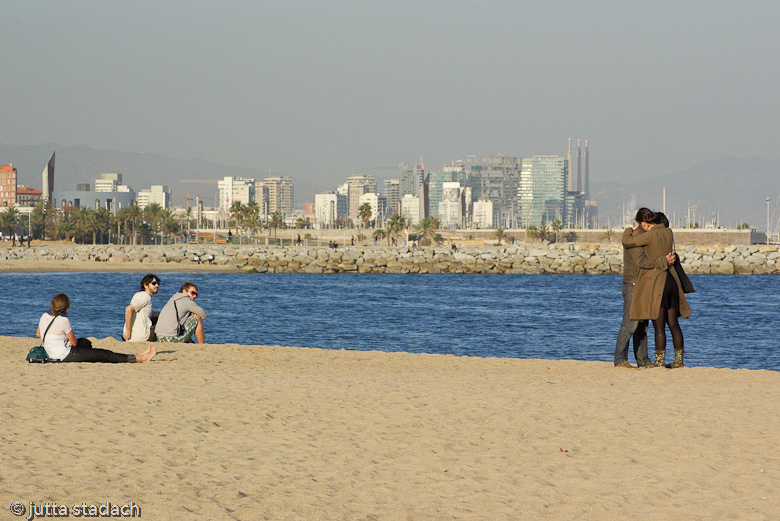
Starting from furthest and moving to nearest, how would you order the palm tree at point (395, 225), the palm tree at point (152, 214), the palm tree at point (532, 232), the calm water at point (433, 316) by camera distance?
the palm tree at point (532, 232)
the palm tree at point (395, 225)
the palm tree at point (152, 214)
the calm water at point (433, 316)

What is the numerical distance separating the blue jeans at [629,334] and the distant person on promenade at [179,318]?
621 centimetres

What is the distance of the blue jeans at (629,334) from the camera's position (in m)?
10.7

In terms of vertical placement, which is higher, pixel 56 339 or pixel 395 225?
pixel 395 225

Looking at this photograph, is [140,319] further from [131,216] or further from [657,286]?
[131,216]

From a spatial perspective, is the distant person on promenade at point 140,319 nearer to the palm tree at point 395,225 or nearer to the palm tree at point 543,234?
the palm tree at point 395,225

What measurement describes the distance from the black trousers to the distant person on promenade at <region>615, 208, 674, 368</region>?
644cm

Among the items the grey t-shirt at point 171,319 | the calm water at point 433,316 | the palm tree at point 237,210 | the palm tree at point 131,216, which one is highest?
the palm tree at point 237,210

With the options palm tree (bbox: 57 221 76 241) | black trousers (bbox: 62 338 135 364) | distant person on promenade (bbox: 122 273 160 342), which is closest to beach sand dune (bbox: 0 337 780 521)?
black trousers (bbox: 62 338 135 364)

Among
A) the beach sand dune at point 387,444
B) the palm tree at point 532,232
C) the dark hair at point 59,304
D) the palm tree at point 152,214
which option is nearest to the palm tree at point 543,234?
the palm tree at point 532,232

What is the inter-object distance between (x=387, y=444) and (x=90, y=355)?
5.27 metres

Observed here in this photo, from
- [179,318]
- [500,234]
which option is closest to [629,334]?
[179,318]

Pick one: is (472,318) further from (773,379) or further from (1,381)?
(1,381)

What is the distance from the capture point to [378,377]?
10516 mm

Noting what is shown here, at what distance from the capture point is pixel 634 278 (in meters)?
10.5
